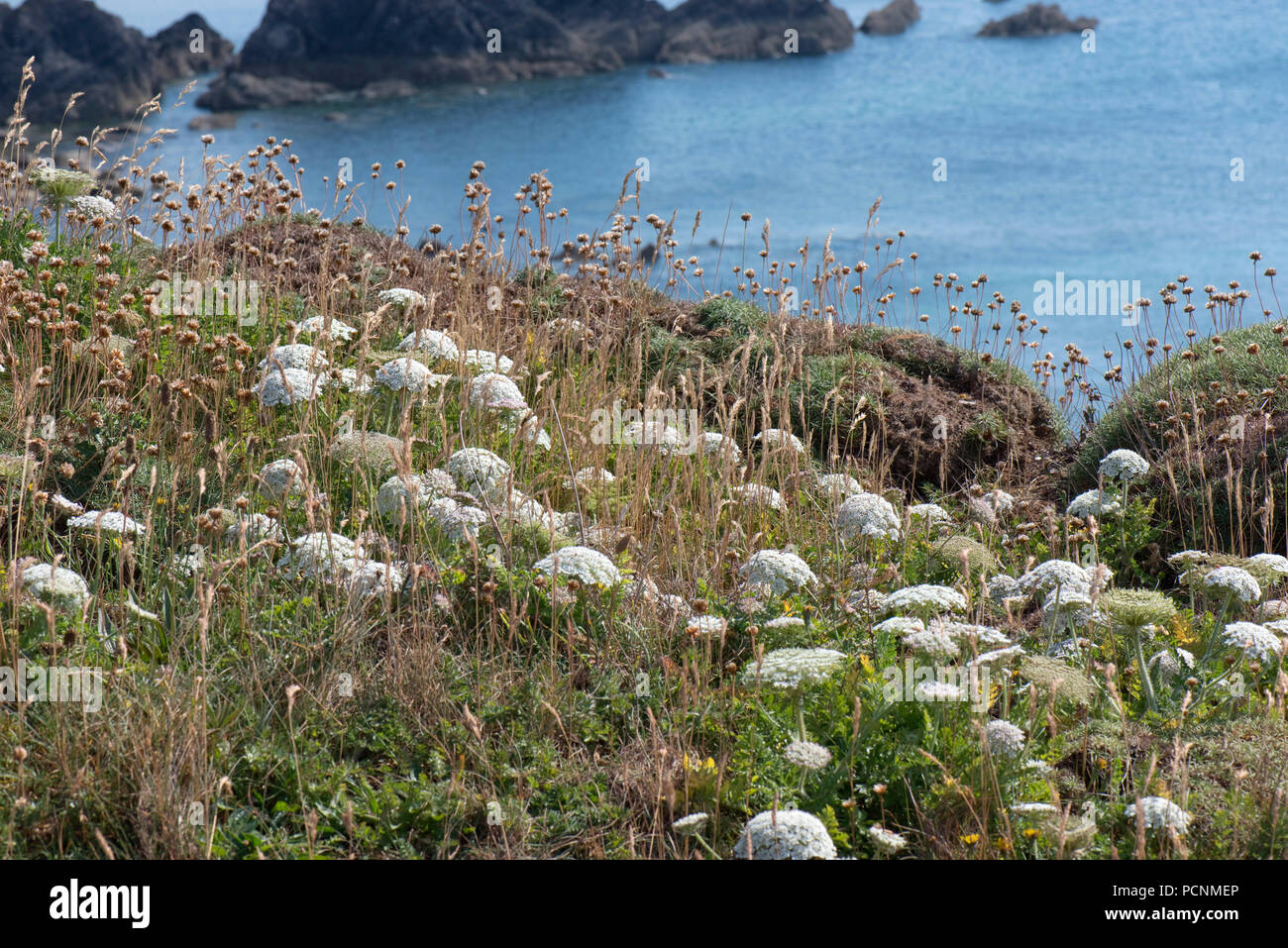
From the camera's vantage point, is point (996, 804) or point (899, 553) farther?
point (899, 553)

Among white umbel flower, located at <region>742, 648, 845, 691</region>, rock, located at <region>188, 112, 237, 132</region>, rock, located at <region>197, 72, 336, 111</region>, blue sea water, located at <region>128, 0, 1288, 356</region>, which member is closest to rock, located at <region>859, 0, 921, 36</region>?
blue sea water, located at <region>128, 0, 1288, 356</region>

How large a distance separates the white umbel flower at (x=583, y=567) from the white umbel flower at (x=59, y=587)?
1.21m

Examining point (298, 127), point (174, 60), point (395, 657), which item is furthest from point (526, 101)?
point (395, 657)

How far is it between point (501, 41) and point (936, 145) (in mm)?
18755

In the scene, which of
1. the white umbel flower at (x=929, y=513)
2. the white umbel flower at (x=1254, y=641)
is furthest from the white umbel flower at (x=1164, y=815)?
the white umbel flower at (x=929, y=513)

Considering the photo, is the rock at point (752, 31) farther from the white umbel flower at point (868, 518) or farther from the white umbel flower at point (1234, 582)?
the white umbel flower at point (1234, 582)

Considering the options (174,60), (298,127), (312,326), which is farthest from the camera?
(174,60)

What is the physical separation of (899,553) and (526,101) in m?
34.3

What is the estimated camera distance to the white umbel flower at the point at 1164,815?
7.28ft

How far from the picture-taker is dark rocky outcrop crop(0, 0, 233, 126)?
37.7m

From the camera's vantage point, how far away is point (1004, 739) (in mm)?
2469

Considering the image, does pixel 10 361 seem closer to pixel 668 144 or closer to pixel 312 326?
pixel 312 326

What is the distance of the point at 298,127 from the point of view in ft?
112

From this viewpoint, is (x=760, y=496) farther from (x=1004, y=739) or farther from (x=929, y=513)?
(x=1004, y=739)
